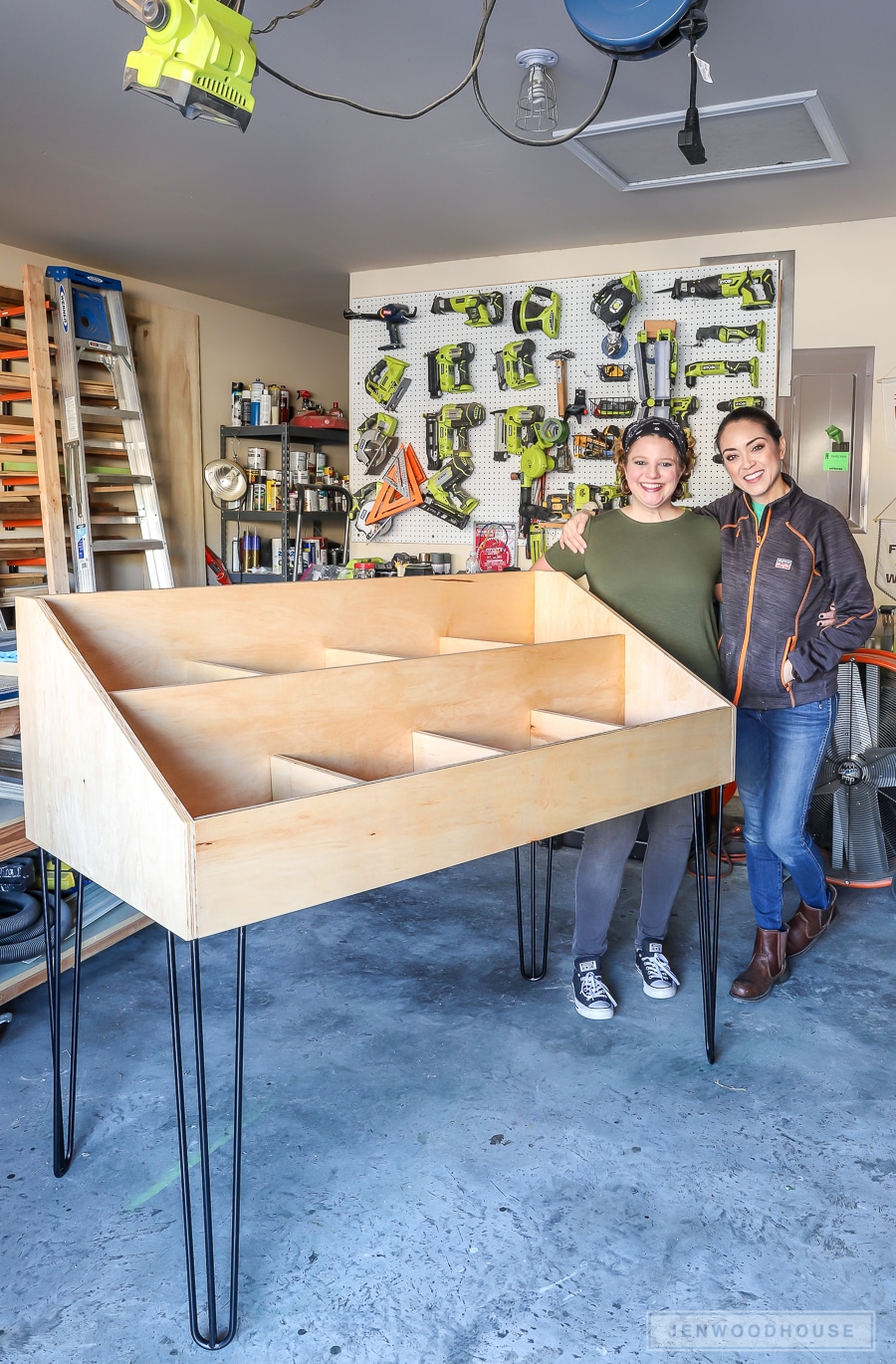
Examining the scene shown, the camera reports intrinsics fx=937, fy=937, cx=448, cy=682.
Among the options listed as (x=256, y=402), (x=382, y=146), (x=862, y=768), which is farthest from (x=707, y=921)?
(x=256, y=402)

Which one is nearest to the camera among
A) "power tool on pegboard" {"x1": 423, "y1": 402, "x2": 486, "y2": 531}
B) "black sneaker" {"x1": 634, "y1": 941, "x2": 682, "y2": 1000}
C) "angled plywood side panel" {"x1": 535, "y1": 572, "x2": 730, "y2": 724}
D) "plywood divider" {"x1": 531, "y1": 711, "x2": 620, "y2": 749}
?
"plywood divider" {"x1": 531, "y1": 711, "x2": 620, "y2": 749}

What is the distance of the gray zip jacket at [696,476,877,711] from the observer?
2305 millimetres

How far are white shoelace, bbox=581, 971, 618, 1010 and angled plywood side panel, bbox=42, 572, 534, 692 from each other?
0.90 metres

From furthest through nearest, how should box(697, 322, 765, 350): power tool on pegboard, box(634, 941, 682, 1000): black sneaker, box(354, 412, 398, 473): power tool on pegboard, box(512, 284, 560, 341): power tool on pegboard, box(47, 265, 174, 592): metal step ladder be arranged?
box(354, 412, 398, 473): power tool on pegboard
box(47, 265, 174, 592): metal step ladder
box(512, 284, 560, 341): power tool on pegboard
box(697, 322, 765, 350): power tool on pegboard
box(634, 941, 682, 1000): black sneaker

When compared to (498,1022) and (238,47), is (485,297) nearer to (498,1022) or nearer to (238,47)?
(238,47)

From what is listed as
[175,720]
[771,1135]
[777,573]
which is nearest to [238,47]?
[175,720]

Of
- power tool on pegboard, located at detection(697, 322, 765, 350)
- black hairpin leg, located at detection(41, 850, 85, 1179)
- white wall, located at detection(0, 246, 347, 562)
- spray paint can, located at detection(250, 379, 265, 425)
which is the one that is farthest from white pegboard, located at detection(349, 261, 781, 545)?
black hairpin leg, located at detection(41, 850, 85, 1179)

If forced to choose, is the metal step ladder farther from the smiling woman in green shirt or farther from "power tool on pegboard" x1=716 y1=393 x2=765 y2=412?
the smiling woman in green shirt

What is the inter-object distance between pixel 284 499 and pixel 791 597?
155 inches

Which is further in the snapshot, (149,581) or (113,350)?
(149,581)

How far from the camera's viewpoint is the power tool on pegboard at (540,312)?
4445mm

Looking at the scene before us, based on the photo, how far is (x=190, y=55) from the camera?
5.51 ft

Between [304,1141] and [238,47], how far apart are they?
2.12m

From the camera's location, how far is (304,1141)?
1.89 meters
